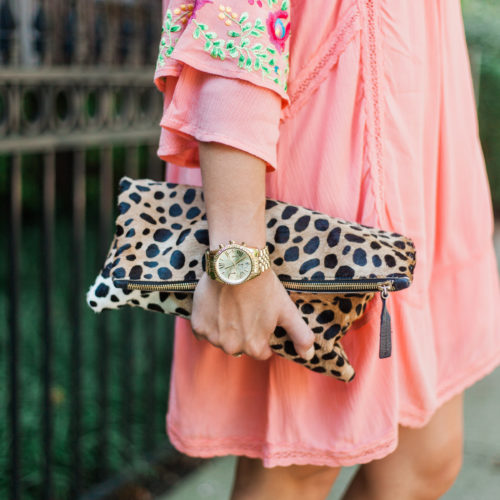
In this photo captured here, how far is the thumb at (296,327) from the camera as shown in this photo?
1.15 metres

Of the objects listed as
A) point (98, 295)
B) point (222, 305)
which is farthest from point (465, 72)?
point (98, 295)

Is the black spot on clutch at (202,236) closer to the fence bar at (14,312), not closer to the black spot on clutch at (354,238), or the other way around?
the black spot on clutch at (354,238)

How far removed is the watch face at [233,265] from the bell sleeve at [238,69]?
6.4 inches

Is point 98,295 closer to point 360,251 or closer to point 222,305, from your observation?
point 222,305

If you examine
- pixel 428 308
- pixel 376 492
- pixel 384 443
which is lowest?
pixel 376 492

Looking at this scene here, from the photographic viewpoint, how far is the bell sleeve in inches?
43.9

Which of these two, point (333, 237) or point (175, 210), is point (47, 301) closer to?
point (175, 210)

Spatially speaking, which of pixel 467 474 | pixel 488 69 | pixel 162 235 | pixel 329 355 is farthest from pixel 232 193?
pixel 488 69

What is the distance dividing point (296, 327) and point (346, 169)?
31 centimetres

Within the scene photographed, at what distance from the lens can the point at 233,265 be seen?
42.9 inches

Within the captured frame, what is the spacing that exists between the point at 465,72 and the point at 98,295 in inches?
34.5

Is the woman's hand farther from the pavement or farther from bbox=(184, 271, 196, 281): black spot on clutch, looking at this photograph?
the pavement

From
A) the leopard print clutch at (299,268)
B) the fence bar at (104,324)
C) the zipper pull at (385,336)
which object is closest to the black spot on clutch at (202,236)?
the leopard print clutch at (299,268)

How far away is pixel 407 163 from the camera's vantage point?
129 centimetres
